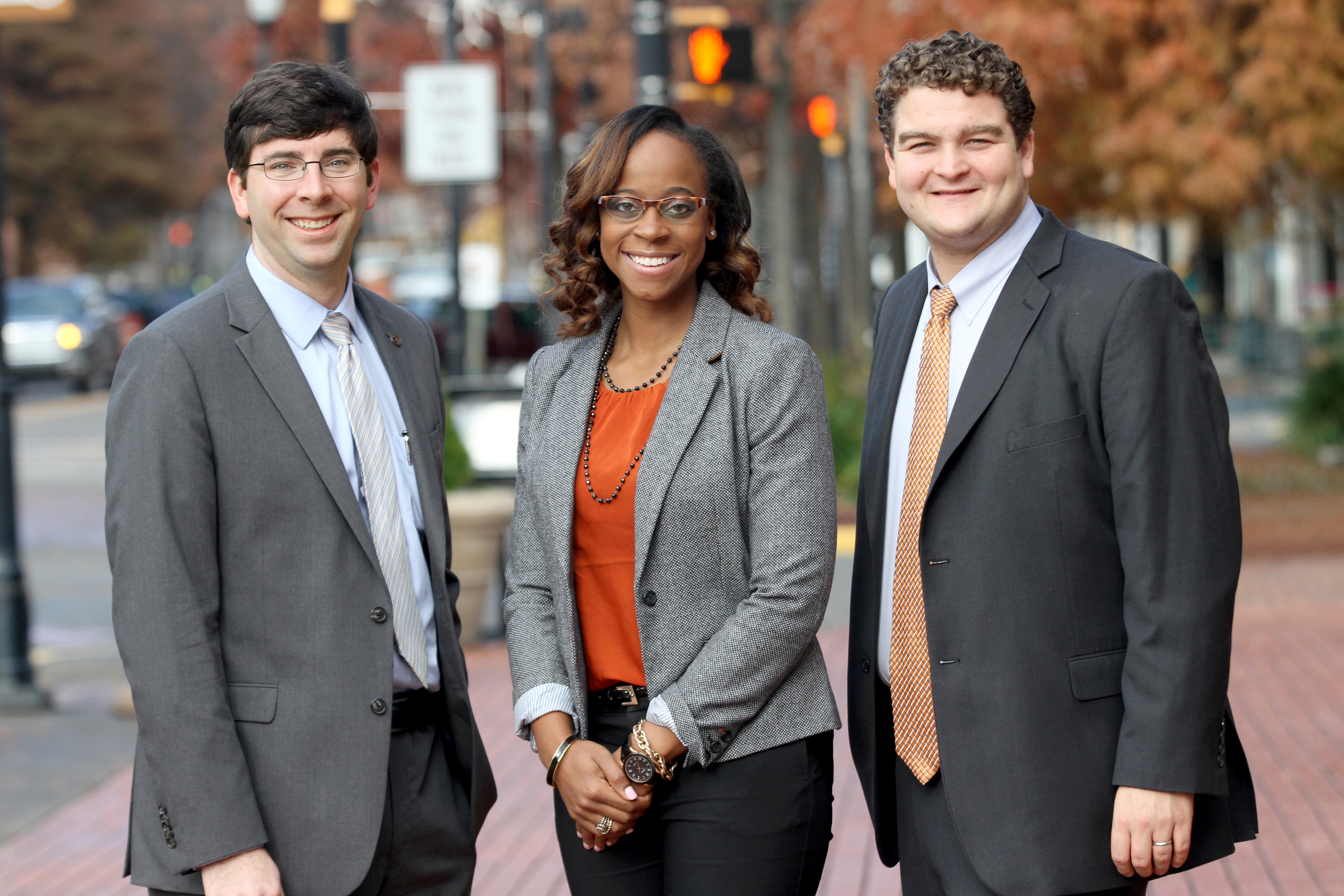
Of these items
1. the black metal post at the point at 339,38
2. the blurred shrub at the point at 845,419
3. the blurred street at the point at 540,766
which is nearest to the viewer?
the blurred street at the point at 540,766

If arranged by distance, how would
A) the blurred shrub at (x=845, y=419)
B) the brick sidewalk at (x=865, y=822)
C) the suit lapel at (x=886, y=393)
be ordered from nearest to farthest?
the suit lapel at (x=886, y=393) → the brick sidewalk at (x=865, y=822) → the blurred shrub at (x=845, y=419)

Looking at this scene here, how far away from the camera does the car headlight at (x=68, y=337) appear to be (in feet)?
95.9

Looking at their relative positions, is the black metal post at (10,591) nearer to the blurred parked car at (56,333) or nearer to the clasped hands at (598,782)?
the clasped hands at (598,782)

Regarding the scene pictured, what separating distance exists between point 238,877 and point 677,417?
44.1 inches

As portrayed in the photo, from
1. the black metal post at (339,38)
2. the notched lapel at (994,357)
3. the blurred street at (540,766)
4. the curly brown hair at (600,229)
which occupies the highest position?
the black metal post at (339,38)

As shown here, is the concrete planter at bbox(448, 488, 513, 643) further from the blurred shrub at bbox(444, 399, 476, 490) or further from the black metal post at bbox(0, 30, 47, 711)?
the black metal post at bbox(0, 30, 47, 711)

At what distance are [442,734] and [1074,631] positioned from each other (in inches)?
47.9

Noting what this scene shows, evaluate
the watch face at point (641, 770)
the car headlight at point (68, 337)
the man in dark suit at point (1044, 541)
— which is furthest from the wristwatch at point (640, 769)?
the car headlight at point (68, 337)

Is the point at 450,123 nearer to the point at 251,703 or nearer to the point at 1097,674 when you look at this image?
the point at 251,703

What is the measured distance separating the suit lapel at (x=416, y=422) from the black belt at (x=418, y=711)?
201mm

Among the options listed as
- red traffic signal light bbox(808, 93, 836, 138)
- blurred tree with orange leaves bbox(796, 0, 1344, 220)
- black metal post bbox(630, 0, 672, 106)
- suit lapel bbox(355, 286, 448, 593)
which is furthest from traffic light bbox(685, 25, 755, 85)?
suit lapel bbox(355, 286, 448, 593)

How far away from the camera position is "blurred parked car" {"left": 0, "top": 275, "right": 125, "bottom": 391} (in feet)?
95.6

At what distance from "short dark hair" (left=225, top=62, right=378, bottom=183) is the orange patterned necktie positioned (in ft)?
3.86

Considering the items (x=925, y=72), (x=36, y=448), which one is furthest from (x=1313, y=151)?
(x=36, y=448)
